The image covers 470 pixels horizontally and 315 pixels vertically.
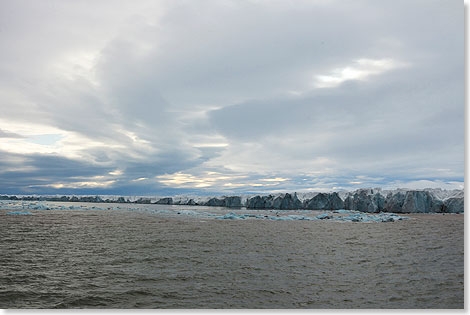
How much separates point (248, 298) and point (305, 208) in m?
62.5

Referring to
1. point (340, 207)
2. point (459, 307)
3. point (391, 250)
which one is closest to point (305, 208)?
point (340, 207)

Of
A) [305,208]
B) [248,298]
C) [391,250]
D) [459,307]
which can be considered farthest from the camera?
[305,208]

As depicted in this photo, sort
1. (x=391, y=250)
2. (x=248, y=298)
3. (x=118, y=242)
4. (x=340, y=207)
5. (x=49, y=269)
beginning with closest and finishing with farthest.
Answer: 1. (x=248, y=298)
2. (x=49, y=269)
3. (x=391, y=250)
4. (x=118, y=242)
5. (x=340, y=207)

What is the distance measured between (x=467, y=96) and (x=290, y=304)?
6119 millimetres

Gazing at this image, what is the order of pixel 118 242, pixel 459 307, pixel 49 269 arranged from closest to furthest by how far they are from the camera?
pixel 459 307 → pixel 49 269 → pixel 118 242

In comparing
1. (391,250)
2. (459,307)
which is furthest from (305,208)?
(459,307)

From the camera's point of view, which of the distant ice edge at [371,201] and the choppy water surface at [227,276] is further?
the distant ice edge at [371,201]

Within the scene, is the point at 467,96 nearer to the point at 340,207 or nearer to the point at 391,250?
the point at 391,250

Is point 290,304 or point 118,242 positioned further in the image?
point 118,242

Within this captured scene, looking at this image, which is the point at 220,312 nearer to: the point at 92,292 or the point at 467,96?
the point at 92,292

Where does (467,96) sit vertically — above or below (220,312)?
above

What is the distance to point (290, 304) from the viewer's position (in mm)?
5957

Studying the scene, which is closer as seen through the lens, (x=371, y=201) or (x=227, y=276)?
(x=227, y=276)

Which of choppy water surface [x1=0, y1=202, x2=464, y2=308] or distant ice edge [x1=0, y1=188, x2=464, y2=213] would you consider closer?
choppy water surface [x1=0, y1=202, x2=464, y2=308]
